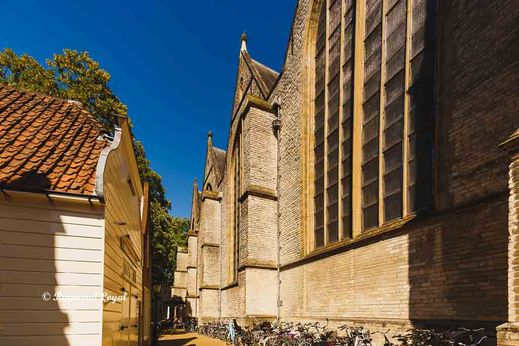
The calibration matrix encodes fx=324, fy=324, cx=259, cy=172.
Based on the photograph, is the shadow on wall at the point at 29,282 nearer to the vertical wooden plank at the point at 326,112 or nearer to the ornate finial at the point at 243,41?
the vertical wooden plank at the point at 326,112

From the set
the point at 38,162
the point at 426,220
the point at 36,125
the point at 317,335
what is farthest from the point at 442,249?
the point at 36,125

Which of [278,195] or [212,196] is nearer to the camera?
[278,195]

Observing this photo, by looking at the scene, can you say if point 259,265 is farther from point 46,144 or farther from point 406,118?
point 46,144

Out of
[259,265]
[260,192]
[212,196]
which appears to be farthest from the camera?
[212,196]

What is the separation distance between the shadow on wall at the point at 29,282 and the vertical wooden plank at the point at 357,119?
300 inches

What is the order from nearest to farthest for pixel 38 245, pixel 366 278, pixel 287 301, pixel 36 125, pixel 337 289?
1. pixel 38 245
2. pixel 36 125
3. pixel 366 278
4. pixel 337 289
5. pixel 287 301

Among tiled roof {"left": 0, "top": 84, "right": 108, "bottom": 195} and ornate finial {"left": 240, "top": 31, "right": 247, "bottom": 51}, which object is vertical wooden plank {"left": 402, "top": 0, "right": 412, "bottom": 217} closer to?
tiled roof {"left": 0, "top": 84, "right": 108, "bottom": 195}

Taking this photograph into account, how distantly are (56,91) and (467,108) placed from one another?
1700 centimetres

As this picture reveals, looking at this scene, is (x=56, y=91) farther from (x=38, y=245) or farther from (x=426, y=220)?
(x=426, y=220)

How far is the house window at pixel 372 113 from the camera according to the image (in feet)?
26.1

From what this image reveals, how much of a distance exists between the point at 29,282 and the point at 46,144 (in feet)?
8.07

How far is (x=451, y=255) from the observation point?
6.22 metres

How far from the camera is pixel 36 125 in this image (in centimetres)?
630

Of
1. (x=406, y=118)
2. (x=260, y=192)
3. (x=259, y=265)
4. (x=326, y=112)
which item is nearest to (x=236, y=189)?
(x=260, y=192)
